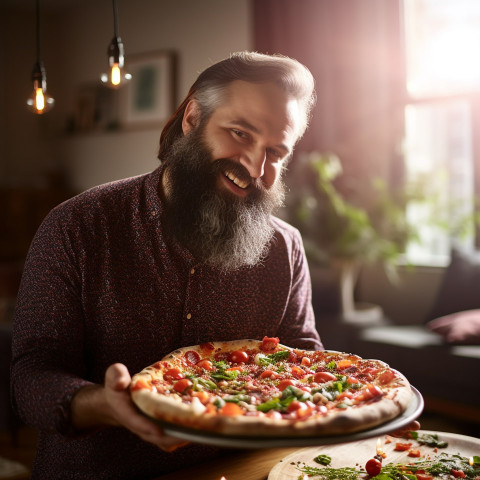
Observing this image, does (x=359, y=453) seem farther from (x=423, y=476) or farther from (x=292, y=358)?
(x=292, y=358)

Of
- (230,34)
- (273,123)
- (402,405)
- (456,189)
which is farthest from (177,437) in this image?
(230,34)

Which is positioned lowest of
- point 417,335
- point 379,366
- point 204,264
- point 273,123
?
point 417,335

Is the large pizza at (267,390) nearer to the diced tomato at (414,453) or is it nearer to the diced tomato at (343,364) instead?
the diced tomato at (343,364)

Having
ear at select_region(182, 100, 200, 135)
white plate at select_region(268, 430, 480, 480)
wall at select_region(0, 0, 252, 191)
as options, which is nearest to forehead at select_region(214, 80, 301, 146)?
ear at select_region(182, 100, 200, 135)

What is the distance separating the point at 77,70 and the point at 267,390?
282 inches

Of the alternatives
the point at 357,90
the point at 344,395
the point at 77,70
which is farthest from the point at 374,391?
the point at 77,70

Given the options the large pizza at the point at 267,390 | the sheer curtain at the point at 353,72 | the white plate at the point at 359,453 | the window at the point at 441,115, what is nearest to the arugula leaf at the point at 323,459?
the white plate at the point at 359,453

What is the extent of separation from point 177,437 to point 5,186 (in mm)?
7441

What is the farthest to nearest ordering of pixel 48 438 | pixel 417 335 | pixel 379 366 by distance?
pixel 417 335
pixel 48 438
pixel 379 366

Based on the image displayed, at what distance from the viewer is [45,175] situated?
7.92 meters

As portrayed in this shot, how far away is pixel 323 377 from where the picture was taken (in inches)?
60.6

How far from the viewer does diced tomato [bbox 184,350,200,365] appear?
159 centimetres

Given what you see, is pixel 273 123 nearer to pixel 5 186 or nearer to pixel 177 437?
pixel 177 437

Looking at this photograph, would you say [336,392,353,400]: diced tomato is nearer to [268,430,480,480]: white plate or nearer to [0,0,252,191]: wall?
[268,430,480,480]: white plate
